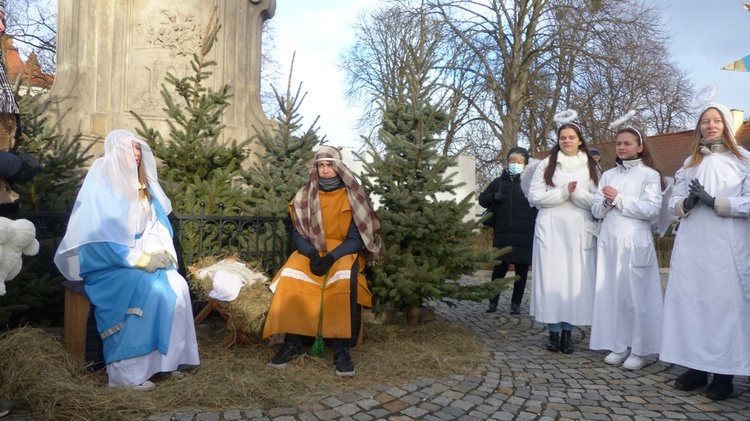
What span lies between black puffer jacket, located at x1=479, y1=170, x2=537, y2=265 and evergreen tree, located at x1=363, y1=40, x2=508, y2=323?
1228 mm

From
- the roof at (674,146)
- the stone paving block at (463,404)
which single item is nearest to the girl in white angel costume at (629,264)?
the stone paving block at (463,404)

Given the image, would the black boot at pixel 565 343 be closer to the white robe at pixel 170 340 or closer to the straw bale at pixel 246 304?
the straw bale at pixel 246 304

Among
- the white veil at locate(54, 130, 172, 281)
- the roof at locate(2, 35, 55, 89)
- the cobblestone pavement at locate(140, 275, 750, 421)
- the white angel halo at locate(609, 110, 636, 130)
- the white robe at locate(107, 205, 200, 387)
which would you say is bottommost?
the cobblestone pavement at locate(140, 275, 750, 421)

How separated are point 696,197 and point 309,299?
119 inches

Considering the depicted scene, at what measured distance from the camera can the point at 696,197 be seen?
14.1 feet

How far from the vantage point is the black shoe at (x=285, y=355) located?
430 cm

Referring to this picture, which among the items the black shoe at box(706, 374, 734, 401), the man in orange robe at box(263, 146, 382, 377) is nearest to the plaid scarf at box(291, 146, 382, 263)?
the man in orange robe at box(263, 146, 382, 377)

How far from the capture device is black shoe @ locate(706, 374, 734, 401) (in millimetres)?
4078

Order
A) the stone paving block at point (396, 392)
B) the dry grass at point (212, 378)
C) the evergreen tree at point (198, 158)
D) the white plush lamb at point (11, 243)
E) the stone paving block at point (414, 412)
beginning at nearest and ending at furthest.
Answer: the white plush lamb at point (11, 243)
the dry grass at point (212, 378)
the stone paving block at point (414, 412)
the stone paving block at point (396, 392)
the evergreen tree at point (198, 158)

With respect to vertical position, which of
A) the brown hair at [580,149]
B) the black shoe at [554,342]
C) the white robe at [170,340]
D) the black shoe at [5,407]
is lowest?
the black shoe at [554,342]

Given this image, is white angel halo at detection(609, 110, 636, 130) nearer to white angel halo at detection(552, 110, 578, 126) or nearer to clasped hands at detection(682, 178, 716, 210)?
white angel halo at detection(552, 110, 578, 126)

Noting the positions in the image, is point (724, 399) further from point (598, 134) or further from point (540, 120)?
point (540, 120)

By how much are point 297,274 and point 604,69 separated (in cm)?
1898

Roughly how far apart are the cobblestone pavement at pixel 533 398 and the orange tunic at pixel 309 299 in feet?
2.36
